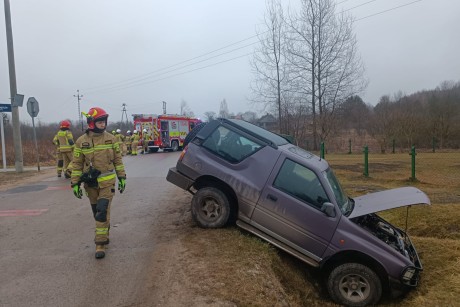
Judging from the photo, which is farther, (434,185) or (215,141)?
(434,185)

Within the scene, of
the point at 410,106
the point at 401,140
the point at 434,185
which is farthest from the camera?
the point at 410,106

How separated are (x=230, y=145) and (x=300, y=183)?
50.8 inches

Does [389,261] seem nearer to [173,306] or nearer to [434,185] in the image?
[173,306]

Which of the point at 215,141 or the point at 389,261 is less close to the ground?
the point at 215,141

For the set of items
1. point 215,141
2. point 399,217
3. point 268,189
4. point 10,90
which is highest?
point 10,90

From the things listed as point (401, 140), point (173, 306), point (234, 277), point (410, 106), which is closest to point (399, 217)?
point (234, 277)

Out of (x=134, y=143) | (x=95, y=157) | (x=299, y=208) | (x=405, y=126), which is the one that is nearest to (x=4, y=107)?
(x=134, y=143)

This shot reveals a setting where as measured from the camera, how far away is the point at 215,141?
5.79 meters

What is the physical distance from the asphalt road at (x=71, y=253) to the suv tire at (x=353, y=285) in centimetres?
232

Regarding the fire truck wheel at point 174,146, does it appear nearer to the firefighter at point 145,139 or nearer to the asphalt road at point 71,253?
the firefighter at point 145,139

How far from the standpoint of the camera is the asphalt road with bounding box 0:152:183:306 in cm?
374

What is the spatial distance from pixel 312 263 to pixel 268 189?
1136 millimetres

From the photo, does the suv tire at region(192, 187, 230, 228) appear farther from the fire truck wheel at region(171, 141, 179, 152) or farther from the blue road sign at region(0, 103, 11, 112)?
the fire truck wheel at region(171, 141, 179, 152)

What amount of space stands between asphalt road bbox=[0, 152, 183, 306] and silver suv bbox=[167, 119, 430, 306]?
127 cm
